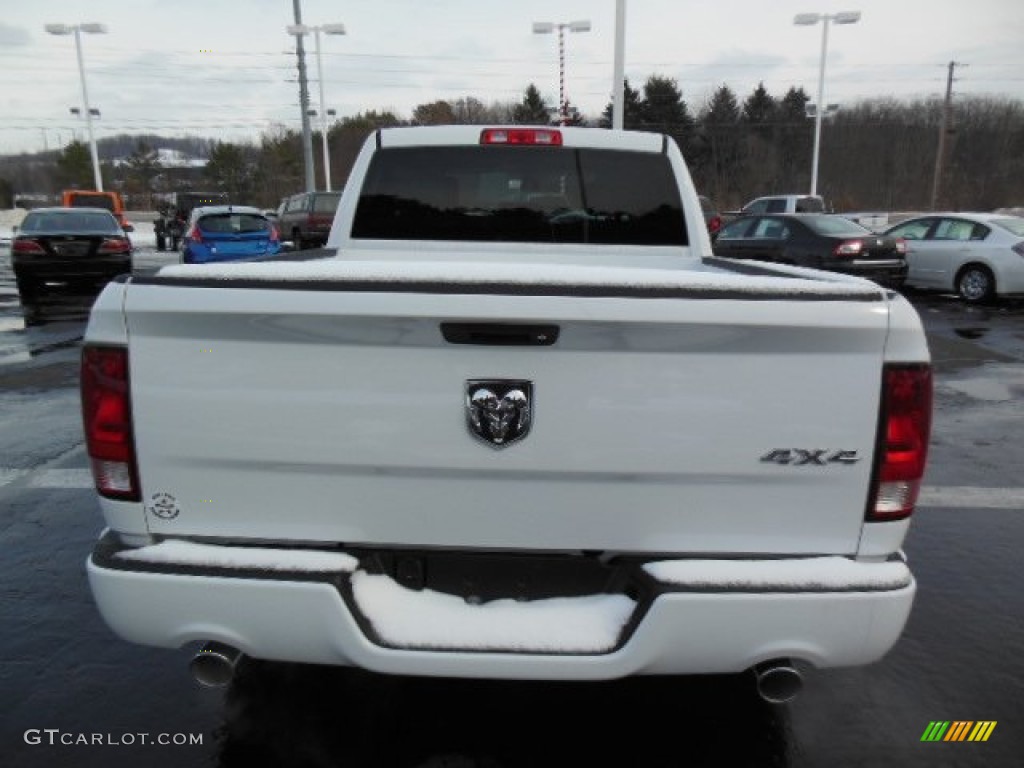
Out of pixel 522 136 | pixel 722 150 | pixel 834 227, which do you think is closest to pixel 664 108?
pixel 722 150

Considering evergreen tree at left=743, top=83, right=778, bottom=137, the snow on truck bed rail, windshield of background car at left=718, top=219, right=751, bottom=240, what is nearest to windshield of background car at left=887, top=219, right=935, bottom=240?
windshield of background car at left=718, top=219, right=751, bottom=240

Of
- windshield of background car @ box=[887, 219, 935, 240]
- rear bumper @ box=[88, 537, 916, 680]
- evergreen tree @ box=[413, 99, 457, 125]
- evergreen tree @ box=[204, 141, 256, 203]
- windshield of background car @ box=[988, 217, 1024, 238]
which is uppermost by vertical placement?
evergreen tree @ box=[413, 99, 457, 125]

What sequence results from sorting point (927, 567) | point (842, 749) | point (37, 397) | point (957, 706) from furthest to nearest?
point (37, 397), point (927, 567), point (957, 706), point (842, 749)

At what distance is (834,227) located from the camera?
14.6 meters

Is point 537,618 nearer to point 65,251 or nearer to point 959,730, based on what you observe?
point 959,730

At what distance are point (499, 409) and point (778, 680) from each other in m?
1.11

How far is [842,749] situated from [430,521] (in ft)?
5.45

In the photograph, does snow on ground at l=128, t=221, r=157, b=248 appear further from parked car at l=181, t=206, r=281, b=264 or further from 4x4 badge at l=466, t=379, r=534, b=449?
4x4 badge at l=466, t=379, r=534, b=449

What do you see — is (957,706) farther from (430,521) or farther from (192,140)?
(192,140)

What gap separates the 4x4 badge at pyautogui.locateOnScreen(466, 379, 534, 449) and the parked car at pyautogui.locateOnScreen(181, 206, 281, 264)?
50.3 feet

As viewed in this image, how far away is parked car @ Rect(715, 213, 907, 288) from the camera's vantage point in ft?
45.9

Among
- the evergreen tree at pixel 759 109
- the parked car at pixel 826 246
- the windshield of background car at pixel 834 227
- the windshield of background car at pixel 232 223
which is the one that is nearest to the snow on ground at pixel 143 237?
the windshield of background car at pixel 232 223

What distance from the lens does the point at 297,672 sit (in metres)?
3.08

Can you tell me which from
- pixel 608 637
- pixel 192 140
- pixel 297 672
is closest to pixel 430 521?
pixel 608 637
